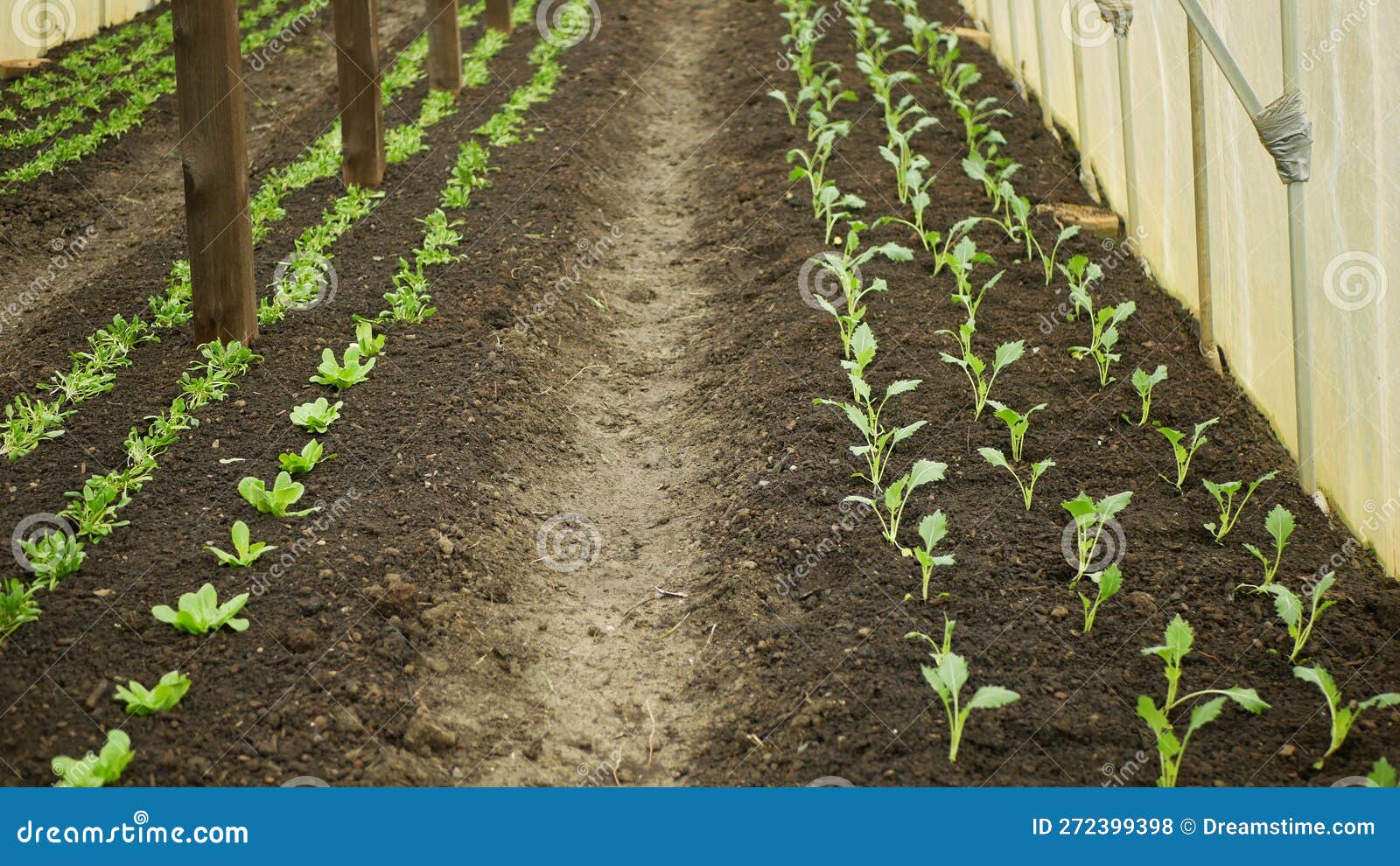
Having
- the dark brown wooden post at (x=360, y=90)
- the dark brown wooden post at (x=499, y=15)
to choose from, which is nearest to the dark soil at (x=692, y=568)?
the dark brown wooden post at (x=360, y=90)

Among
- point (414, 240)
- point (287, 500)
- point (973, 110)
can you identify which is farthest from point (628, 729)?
point (973, 110)

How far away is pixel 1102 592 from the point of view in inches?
138

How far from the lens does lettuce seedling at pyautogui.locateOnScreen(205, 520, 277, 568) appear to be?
3.75 metres

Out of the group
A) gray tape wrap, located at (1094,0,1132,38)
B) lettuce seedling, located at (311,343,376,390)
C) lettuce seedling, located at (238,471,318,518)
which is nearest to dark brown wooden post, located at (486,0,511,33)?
gray tape wrap, located at (1094,0,1132,38)

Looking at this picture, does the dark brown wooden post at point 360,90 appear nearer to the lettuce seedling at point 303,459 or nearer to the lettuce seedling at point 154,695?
the lettuce seedling at point 303,459

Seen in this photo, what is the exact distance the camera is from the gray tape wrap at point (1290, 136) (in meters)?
4.11

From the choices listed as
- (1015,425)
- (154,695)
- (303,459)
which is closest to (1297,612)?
(1015,425)

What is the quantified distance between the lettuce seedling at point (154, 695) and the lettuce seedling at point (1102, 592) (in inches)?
106

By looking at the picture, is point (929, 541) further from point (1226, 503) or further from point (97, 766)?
point (97, 766)

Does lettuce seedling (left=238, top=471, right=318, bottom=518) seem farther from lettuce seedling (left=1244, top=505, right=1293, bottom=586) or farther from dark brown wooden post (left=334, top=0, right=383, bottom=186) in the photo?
dark brown wooden post (left=334, top=0, right=383, bottom=186)

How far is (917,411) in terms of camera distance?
494 cm

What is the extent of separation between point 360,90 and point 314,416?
337 cm

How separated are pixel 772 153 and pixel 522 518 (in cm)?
450

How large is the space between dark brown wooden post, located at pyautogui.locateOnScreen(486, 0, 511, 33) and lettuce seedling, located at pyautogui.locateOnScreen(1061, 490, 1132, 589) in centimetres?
937
